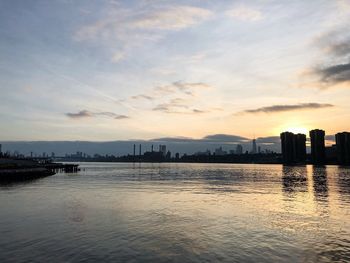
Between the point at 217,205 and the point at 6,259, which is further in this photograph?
the point at 217,205

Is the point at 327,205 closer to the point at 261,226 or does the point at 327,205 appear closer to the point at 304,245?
the point at 261,226

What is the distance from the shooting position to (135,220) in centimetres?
3127

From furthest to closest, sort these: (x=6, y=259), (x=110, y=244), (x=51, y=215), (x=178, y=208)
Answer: (x=178, y=208), (x=51, y=215), (x=110, y=244), (x=6, y=259)

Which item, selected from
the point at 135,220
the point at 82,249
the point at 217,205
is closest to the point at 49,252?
the point at 82,249

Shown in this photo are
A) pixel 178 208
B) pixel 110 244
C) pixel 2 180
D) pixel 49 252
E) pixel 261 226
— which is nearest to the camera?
pixel 49 252

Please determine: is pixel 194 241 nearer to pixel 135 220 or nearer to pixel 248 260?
pixel 248 260

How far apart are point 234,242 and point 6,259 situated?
14536mm

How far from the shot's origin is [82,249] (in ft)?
68.9

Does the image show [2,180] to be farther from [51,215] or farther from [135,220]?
[135,220]

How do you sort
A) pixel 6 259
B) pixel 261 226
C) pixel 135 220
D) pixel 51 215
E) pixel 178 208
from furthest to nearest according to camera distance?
pixel 178 208 < pixel 51 215 < pixel 135 220 < pixel 261 226 < pixel 6 259

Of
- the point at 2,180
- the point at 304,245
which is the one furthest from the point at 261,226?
the point at 2,180

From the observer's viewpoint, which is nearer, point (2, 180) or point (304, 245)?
point (304, 245)

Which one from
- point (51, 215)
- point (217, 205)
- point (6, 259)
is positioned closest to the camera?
point (6, 259)

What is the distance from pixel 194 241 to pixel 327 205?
27761 millimetres
